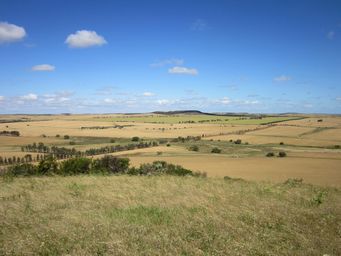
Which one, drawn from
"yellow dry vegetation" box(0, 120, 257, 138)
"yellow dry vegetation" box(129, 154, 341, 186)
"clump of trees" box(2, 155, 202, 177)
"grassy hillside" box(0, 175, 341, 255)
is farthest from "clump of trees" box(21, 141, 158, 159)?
"grassy hillside" box(0, 175, 341, 255)

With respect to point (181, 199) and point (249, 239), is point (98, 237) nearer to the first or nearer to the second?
point (249, 239)

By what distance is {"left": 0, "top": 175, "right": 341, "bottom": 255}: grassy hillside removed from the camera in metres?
5.48

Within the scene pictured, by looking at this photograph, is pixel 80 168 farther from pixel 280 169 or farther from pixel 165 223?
pixel 280 169

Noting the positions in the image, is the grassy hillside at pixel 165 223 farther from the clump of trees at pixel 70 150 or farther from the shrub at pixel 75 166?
the clump of trees at pixel 70 150

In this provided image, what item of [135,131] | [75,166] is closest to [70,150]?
[75,166]

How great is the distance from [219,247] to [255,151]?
59.8 meters

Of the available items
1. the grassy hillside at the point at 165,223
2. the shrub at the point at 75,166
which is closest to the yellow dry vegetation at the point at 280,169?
the shrub at the point at 75,166

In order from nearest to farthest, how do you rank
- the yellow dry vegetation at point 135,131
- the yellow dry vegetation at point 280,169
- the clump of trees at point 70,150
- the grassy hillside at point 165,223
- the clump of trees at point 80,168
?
the grassy hillside at point 165,223 < the clump of trees at point 80,168 < the yellow dry vegetation at point 280,169 < the clump of trees at point 70,150 < the yellow dry vegetation at point 135,131

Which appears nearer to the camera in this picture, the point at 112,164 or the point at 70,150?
the point at 112,164

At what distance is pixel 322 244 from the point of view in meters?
5.82

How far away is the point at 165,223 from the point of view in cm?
687

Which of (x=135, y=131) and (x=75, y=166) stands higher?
(x=75, y=166)

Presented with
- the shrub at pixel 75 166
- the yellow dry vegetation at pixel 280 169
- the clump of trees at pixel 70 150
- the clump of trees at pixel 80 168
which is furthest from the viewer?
the clump of trees at pixel 70 150

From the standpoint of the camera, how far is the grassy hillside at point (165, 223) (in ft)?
18.0
